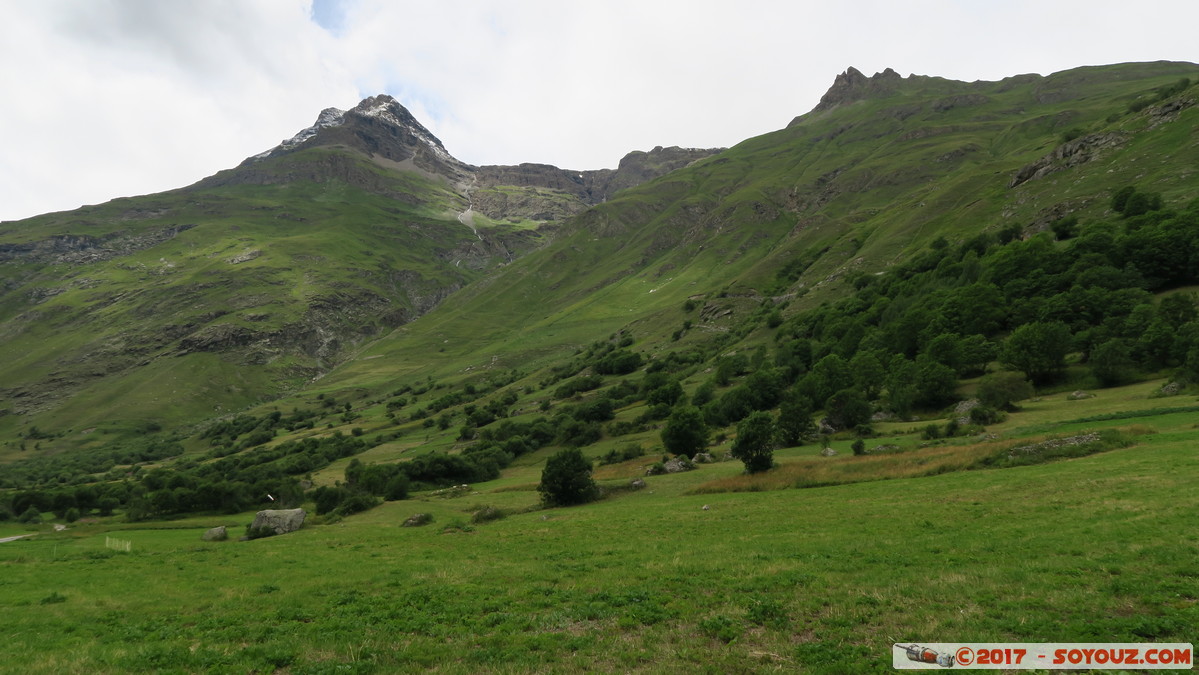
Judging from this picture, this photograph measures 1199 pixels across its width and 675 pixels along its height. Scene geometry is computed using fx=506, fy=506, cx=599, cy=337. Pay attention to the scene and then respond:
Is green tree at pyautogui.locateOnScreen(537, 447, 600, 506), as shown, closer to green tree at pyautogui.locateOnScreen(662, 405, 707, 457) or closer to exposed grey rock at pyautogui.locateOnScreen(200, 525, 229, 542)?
green tree at pyautogui.locateOnScreen(662, 405, 707, 457)

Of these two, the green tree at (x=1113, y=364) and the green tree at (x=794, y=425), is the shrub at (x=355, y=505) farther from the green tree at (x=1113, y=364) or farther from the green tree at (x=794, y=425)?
the green tree at (x=1113, y=364)

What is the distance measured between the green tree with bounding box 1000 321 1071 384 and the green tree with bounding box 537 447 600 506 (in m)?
53.1

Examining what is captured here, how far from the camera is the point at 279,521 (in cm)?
4634

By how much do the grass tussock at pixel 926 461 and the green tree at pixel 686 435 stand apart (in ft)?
61.0

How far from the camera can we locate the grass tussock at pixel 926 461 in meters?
34.8

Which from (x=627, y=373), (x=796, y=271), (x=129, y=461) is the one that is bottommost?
(x=129, y=461)

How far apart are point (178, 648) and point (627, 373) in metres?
133

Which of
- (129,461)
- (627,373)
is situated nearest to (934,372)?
(627,373)

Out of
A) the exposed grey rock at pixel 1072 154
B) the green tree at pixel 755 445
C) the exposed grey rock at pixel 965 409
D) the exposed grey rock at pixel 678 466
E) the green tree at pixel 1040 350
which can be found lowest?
the exposed grey rock at pixel 678 466

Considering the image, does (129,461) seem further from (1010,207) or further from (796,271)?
(1010,207)

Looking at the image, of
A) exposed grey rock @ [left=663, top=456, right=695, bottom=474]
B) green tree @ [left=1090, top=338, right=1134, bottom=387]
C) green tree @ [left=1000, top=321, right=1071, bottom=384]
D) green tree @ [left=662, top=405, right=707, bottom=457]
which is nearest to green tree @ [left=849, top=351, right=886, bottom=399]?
green tree @ [left=1000, top=321, right=1071, bottom=384]

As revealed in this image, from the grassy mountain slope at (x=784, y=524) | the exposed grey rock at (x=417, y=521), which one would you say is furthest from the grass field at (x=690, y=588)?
the exposed grey rock at (x=417, y=521)

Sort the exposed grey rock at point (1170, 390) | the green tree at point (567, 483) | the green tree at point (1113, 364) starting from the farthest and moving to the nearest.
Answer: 1. the green tree at point (1113, 364)
2. the green tree at point (567, 483)
3. the exposed grey rock at point (1170, 390)

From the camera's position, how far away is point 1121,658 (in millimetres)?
9977
